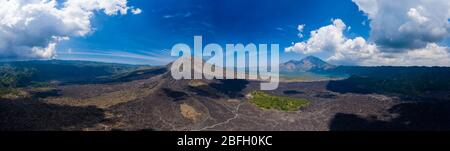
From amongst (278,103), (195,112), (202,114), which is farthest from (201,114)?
(278,103)

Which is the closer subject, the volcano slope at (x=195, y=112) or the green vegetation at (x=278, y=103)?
the volcano slope at (x=195, y=112)

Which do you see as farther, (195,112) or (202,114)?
(195,112)

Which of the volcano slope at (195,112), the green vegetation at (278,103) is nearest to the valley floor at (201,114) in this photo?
the volcano slope at (195,112)

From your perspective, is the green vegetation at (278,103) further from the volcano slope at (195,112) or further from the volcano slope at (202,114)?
the volcano slope at (195,112)

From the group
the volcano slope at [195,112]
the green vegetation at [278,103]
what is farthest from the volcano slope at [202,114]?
the green vegetation at [278,103]

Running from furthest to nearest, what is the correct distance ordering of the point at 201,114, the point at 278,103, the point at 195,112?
the point at 278,103, the point at 195,112, the point at 201,114

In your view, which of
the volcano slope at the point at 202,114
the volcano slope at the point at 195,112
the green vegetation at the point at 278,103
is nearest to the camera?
the volcano slope at the point at 202,114

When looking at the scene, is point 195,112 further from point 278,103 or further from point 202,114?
point 278,103

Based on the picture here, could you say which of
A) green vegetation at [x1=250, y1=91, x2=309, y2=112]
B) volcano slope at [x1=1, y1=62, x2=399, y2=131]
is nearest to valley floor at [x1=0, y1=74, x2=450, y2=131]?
volcano slope at [x1=1, y1=62, x2=399, y2=131]

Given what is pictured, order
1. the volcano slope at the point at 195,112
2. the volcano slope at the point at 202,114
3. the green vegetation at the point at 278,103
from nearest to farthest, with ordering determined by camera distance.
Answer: the volcano slope at the point at 202,114, the volcano slope at the point at 195,112, the green vegetation at the point at 278,103

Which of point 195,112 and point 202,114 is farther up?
point 195,112
